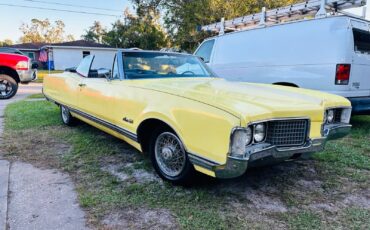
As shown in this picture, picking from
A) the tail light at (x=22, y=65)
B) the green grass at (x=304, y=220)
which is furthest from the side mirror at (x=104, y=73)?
the tail light at (x=22, y=65)

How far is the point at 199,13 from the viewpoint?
78.0ft

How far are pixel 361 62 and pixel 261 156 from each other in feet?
12.2

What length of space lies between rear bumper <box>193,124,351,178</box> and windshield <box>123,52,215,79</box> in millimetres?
1840

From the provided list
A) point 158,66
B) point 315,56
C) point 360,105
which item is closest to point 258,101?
point 158,66

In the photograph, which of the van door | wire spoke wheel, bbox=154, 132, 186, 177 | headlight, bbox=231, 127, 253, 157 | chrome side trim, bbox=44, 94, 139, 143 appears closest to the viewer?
headlight, bbox=231, 127, 253, 157

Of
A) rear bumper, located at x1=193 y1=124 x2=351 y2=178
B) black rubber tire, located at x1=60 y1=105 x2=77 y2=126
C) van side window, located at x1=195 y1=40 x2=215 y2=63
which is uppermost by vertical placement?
van side window, located at x1=195 y1=40 x2=215 y2=63

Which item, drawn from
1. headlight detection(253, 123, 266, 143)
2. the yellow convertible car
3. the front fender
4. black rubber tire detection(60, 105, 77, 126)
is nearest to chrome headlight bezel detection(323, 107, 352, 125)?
the yellow convertible car

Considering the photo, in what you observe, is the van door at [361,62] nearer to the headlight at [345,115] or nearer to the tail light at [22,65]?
the headlight at [345,115]

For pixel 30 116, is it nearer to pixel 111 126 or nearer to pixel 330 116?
pixel 111 126

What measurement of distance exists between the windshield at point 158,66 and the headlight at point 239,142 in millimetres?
2014

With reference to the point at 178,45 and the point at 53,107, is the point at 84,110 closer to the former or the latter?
the point at 53,107

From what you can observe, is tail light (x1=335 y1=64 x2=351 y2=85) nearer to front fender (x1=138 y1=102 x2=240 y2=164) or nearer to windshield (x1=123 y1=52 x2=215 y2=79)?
windshield (x1=123 y1=52 x2=215 y2=79)

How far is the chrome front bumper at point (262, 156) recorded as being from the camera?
2445 mm

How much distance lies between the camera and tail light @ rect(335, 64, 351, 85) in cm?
500
